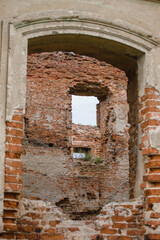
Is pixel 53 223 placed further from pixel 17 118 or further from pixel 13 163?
pixel 17 118

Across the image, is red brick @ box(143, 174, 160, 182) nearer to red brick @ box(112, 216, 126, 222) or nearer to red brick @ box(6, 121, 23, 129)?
red brick @ box(112, 216, 126, 222)

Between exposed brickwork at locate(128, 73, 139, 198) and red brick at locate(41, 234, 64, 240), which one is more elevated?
exposed brickwork at locate(128, 73, 139, 198)

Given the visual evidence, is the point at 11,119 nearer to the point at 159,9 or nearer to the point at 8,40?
the point at 8,40

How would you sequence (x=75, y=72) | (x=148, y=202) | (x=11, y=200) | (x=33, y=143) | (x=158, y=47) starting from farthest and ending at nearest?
(x=75, y=72), (x=33, y=143), (x=158, y=47), (x=148, y=202), (x=11, y=200)

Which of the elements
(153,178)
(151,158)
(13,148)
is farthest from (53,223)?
(151,158)

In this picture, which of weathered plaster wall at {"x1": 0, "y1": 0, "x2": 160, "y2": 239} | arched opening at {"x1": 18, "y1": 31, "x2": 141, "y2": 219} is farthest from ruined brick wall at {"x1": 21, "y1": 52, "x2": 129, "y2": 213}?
weathered plaster wall at {"x1": 0, "y1": 0, "x2": 160, "y2": 239}

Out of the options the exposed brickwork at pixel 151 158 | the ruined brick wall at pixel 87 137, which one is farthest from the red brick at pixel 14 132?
the ruined brick wall at pixel 87 137

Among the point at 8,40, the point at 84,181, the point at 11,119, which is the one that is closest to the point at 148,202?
the point at 11,119

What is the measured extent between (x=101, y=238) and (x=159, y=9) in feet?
11.1

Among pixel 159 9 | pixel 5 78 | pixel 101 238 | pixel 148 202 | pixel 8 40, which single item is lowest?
pixel 101 238

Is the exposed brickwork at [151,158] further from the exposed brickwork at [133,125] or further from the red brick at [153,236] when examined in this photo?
the exposed brickwork at [133,125]

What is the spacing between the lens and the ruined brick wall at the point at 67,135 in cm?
1009

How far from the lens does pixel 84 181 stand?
10.4 meters

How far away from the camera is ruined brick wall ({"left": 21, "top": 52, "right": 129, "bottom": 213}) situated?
33.1ft
